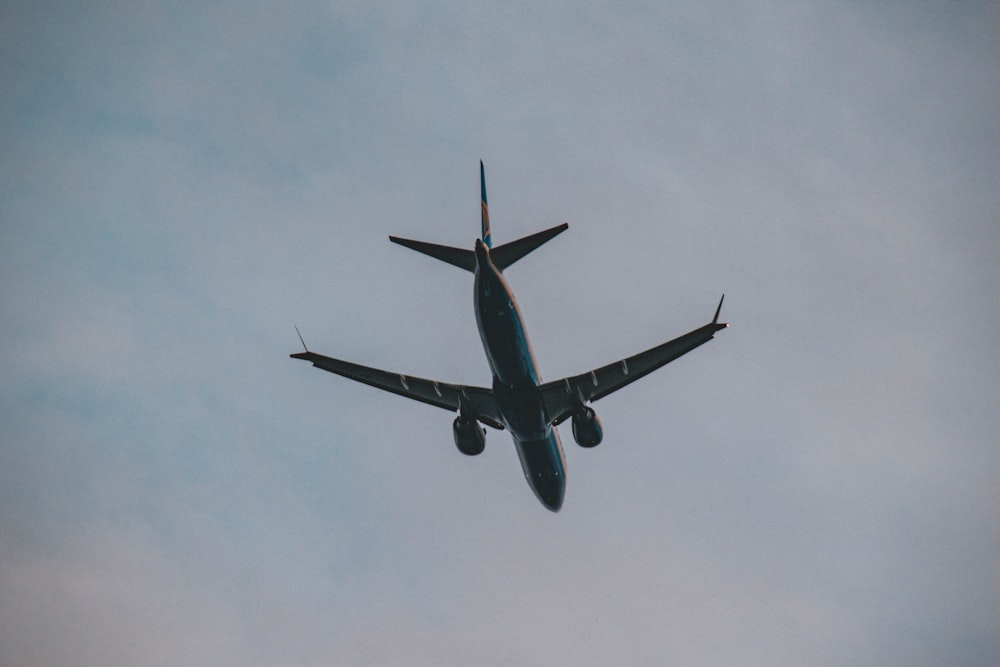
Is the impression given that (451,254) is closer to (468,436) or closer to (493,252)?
(493,252)

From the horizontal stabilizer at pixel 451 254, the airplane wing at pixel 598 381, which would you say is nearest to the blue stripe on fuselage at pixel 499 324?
the horizontal stabilizer at pixel 451 254

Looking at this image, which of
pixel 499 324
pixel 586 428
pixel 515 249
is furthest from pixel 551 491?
pixel 515 249

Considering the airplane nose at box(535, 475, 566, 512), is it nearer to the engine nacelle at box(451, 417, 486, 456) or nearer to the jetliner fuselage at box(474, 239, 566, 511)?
the jetliner fuselage at box(474, 239, 566, 511)

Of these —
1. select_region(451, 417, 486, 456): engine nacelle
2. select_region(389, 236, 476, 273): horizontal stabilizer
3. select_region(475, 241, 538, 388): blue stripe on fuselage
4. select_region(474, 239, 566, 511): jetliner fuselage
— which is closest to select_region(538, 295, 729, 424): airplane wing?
select_region(474, 239, 566, 511): jetliner fuselage

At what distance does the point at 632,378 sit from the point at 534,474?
706 cm

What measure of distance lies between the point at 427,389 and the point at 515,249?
28.9 ft

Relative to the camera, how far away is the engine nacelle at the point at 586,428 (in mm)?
32344

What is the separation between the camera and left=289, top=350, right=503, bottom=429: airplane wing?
3279cm

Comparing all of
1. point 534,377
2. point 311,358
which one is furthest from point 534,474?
point 311,358

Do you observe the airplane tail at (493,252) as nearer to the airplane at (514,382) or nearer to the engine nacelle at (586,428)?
the airplane at (514,382)

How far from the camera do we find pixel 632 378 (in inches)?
1273

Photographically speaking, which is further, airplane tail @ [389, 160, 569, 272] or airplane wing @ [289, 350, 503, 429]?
airplane wing @ [289, 350, 503, 429]

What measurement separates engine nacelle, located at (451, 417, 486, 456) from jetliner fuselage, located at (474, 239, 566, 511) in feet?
4.90

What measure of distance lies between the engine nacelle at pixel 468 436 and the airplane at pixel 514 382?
0.05 m
